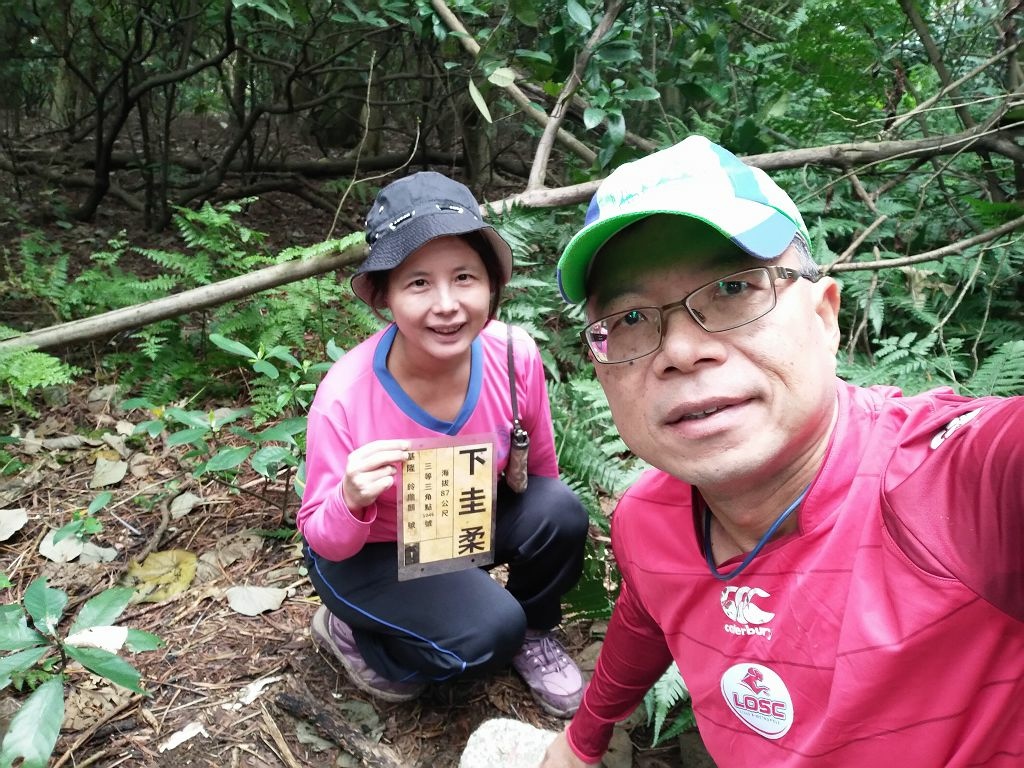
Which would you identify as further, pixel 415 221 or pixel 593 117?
pixel 593 117

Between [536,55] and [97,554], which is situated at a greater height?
[536,55]

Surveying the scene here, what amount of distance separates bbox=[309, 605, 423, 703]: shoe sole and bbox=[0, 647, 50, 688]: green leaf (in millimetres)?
816

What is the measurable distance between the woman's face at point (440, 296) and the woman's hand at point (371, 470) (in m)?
0.33

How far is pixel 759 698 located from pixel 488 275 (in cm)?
132

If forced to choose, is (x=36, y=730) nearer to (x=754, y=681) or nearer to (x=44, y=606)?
(x=44, y=606)

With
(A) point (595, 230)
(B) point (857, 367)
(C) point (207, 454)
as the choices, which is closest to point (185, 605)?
(C) point (207, 454)

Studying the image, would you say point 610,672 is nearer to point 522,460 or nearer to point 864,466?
point 522,460

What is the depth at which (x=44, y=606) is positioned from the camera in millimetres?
1889

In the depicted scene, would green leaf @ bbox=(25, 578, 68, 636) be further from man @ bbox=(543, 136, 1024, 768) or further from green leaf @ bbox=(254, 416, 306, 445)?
man @ bbox=(543, 136, 1024, 768)

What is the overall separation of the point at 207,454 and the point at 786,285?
2966mm

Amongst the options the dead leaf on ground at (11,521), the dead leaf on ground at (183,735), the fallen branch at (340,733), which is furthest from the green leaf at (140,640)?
the dead leaf on ground at (11,521)

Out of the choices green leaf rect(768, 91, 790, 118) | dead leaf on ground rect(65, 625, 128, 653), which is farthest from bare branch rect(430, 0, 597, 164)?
dead leaf on ground rect(65, 625, 128, 653)

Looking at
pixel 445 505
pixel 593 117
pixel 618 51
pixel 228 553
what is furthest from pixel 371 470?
pixel 618 51

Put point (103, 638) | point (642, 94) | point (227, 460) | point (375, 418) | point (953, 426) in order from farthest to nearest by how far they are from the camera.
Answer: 1. point (642, 94)
2. point (227, 460)
3. point (103, 638)
4. point (375, 418)
5. point (953, 426)
